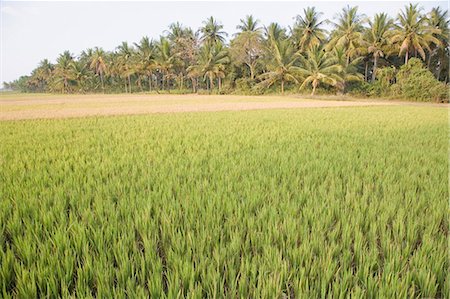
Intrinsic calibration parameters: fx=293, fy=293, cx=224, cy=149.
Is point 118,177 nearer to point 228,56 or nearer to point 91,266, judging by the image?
point 91,266

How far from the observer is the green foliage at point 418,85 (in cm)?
2228

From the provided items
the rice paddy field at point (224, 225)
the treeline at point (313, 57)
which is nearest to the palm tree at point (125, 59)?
the treeline at point (313, 57)

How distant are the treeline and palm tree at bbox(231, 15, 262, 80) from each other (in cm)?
10

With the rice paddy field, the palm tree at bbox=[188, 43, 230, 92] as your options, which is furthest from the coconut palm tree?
the rice paddy field

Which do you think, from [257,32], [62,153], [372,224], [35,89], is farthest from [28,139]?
[35,89]

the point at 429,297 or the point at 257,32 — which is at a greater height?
the point at 257,32

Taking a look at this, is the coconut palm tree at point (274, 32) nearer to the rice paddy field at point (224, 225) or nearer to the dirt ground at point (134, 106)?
the dirt ground at point (134, 106)

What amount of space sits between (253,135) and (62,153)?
13.0 ft

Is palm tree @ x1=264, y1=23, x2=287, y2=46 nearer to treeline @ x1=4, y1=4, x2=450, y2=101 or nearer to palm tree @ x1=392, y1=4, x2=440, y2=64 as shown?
treeline @ x1=4, y1=4, x2=450, y2=101

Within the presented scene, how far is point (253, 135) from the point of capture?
6910mm

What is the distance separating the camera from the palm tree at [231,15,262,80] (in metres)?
32.7

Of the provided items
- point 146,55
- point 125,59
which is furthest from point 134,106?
point 125,59

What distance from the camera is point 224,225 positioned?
2.17 m

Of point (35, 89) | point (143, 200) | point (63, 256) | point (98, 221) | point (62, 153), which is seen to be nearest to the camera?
point (63, 256)
